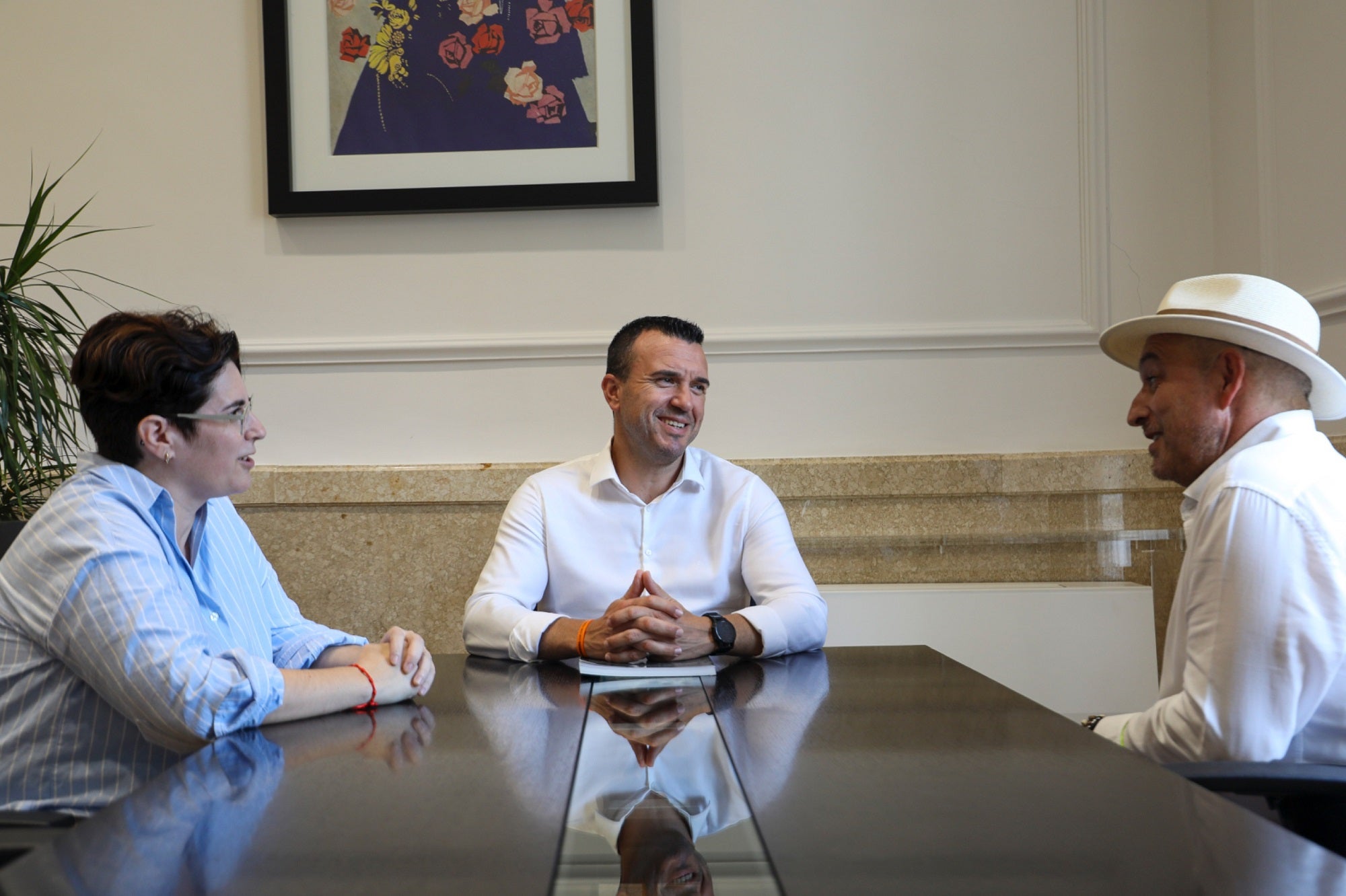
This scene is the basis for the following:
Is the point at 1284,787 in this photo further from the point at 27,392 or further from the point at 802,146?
the point at 27,392

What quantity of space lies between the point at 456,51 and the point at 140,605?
2154 mm

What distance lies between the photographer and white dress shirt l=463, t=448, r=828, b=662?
2.25 meters

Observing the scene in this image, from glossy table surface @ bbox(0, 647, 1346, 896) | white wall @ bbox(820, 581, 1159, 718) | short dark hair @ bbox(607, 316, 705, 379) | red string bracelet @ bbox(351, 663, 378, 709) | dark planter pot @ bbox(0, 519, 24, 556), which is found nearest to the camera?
glossy table surface @ bbox(0, 647, 1346, 896)

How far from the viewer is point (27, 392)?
252cm

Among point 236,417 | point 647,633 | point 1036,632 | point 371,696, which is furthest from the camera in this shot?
point 1036,632

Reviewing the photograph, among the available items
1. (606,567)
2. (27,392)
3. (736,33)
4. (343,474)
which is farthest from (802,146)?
(27,392)

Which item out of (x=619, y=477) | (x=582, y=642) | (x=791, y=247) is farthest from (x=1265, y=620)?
(x=791, y=247)

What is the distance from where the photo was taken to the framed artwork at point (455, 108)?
9.70 ft

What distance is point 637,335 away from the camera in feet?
8.22

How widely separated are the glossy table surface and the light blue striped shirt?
0.29 feet

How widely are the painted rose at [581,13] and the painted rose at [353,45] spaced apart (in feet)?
1.91

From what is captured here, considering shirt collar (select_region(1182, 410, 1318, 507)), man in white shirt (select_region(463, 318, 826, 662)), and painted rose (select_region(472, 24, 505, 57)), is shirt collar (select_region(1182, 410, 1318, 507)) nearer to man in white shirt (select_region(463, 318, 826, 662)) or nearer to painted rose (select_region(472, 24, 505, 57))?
man in white shirt (select_region(463, 318, 826, 662))

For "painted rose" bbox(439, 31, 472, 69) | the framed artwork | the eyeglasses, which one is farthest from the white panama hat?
"painted rose" bbox(439, 31, 472, 69)

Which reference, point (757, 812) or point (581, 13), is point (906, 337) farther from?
point (757, 812)
